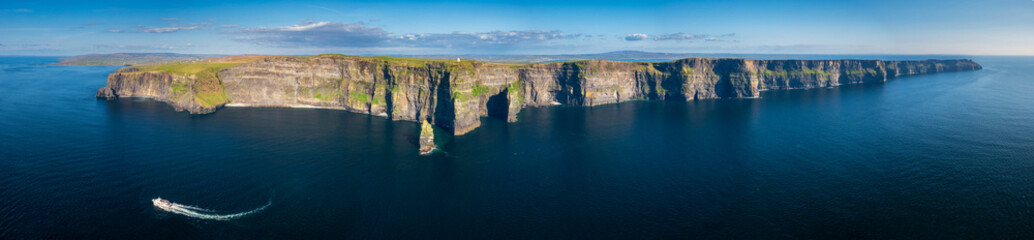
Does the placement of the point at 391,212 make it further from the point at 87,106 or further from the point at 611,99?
the point at 87,106

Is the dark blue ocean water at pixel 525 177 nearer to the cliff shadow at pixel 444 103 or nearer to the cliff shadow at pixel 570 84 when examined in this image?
the cliff shadow at pixel 444 103

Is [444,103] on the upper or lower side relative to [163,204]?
upper

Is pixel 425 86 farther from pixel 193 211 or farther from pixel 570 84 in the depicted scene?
pixel 193 211

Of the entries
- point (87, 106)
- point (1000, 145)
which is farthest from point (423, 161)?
point (87, 106)

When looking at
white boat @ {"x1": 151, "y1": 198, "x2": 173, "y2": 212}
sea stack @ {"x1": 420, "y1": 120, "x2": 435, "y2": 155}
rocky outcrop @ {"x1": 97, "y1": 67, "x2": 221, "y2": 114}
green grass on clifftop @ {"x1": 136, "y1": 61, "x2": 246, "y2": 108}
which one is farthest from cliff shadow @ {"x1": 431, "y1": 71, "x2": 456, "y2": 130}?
rocky outcrop @ {"x1": 97, "y1": 67, "x2": 221, "y2": 114}

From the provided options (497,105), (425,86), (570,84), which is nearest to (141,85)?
(425,86)

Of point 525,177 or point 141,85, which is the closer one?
point 525,177
